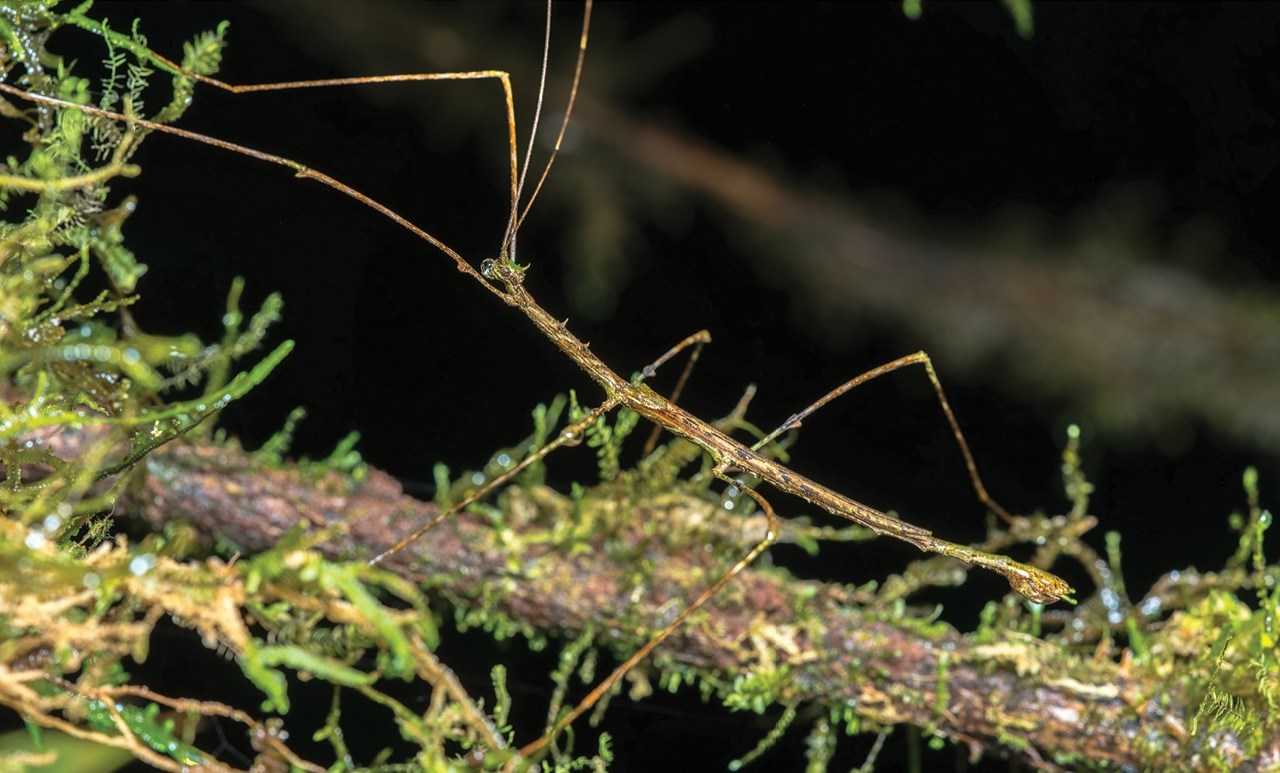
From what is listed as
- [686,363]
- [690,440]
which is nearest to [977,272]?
[686,363]

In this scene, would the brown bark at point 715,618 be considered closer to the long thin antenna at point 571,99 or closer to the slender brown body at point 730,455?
the slender brown body at point 730,455

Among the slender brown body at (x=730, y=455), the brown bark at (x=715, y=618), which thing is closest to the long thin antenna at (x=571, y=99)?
the slender brown body at (x=730, y=455)

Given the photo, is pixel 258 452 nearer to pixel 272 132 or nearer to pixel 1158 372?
pixel 272 132

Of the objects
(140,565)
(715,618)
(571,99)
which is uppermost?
(571,99)

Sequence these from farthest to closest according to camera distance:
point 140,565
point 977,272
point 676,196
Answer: point 977,272
point 676,196
point 140,565

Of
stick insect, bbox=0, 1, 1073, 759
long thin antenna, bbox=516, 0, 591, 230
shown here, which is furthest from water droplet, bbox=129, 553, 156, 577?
long thin antenna, bbox=516, 0, 591, 230

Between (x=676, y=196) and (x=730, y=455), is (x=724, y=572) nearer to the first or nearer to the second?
(x=730, y=455)

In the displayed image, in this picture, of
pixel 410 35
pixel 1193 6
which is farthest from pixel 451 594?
pixel 1193 6
